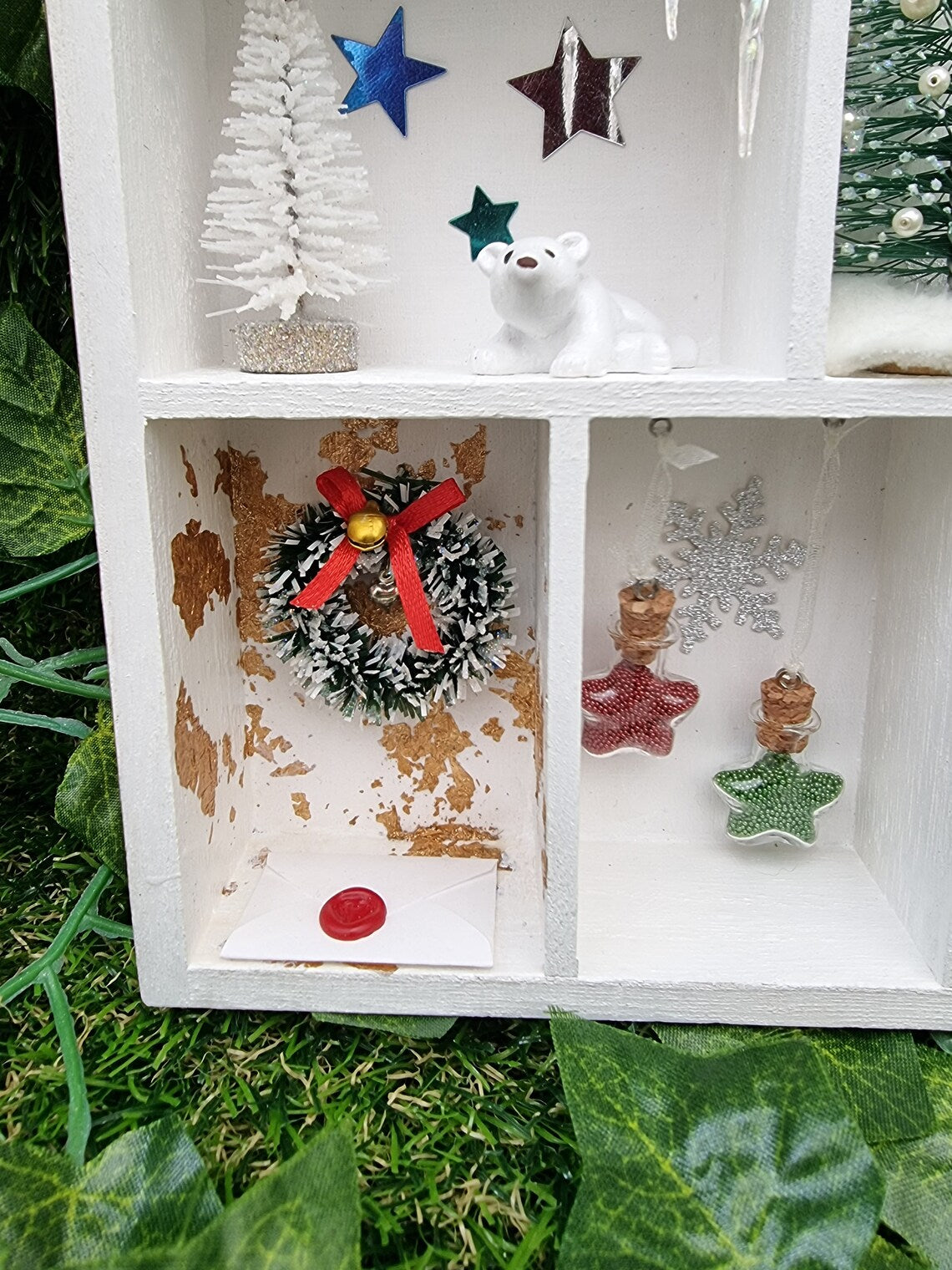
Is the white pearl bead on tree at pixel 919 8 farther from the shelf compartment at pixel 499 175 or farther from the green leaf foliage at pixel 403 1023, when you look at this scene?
the green leaf foliage at pixel 403 1023

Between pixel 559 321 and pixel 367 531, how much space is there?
0.86ft

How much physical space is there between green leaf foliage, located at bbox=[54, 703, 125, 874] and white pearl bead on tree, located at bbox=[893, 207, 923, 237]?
2.79 feet

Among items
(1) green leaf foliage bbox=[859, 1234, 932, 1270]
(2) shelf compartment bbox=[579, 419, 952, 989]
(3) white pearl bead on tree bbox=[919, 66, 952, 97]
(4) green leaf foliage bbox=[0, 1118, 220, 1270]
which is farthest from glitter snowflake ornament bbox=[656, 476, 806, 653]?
(4) green leaf foliage bbox=[0, 1118, 220, 1270]

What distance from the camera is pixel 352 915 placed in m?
0.95

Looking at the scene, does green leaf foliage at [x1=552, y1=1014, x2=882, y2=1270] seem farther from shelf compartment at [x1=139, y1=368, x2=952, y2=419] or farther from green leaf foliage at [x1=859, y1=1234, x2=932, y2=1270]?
shelf compartment at [x1=139, y1=368, x2=952, y2=419]

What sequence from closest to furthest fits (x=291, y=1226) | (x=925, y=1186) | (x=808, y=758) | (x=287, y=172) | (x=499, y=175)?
1. (x=291, y=1226)
2. (x=925, y=1186)
3. (x=287, y=172)
4. (x=499, y=175)
5. (x=808, y=758)

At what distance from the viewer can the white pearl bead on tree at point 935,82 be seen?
0.72m

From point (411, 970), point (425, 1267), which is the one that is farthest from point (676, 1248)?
point (411, 970)

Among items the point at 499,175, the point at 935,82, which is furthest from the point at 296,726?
the point at 935,82

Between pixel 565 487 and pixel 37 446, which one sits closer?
pixel 565 487

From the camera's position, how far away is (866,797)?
42.1 inches

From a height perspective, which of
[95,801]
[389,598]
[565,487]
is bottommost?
[95,801]

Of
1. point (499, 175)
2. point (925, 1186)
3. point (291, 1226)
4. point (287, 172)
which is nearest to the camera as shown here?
point (291, 1226)

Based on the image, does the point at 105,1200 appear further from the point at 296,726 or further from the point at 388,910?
the point at 296,726
